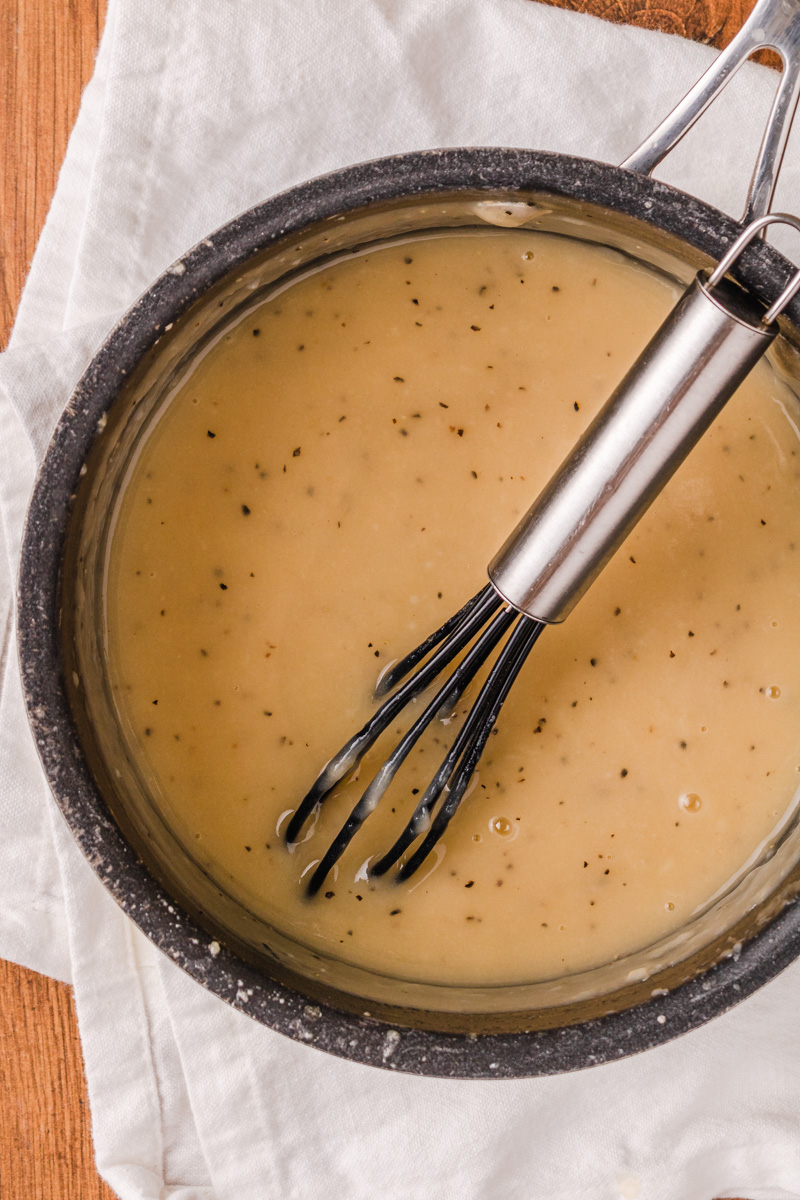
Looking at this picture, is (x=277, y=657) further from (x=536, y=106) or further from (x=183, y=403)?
(x=536, y=106)

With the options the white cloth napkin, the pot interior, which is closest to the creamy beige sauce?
the pot interior

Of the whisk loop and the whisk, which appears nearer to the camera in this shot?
the whisk

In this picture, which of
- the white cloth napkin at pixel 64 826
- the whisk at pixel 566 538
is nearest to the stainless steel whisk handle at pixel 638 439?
the whisk at pixel 566 538

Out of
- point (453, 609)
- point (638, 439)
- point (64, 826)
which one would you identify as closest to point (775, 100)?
point (638, 439)

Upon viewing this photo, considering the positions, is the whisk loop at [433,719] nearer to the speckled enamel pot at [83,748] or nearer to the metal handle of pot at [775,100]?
the speckled enamel pot at [83,748]

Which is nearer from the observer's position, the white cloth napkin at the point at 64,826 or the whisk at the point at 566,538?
the whisk at the point at 566,538

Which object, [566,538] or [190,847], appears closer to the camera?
[566,538]

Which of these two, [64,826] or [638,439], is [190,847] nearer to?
[64,826]

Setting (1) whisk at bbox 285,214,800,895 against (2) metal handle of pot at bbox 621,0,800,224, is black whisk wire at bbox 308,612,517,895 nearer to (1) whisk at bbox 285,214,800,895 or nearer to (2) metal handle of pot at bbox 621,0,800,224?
(1) whisk at bbox 285,214,800,895
